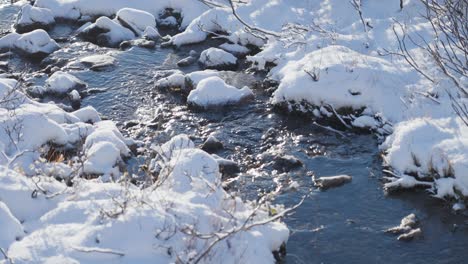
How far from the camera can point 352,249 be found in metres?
8.08

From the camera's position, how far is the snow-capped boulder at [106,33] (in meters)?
15.8

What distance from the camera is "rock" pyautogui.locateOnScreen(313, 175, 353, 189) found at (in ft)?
31.3

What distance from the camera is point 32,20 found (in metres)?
16.8

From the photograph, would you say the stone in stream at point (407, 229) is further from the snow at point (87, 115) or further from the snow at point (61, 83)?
the snow at point (61, 83)

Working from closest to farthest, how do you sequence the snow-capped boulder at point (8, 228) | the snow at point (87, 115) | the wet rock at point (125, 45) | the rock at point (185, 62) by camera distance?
the snow-capped boulder at point (8, 228) → the snow at point (87, 115) → the rock at point (185, 62) → the wet rock at point (125, 45)

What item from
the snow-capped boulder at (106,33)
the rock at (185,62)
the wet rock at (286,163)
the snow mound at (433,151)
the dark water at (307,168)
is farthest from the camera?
the snow-capped boulder at (106,33)

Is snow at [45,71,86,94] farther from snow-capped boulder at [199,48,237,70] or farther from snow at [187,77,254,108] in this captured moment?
snow-capped boulder at [199,48,237,70]

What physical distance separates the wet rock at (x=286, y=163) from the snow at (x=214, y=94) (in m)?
2.51

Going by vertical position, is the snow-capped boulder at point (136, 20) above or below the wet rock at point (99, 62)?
above

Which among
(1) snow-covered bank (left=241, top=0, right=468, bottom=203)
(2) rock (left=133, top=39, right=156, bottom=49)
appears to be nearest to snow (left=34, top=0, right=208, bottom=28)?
(2) rock (left=133, top=39, right=156, bottom=49)

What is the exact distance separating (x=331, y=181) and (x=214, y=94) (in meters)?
3.72

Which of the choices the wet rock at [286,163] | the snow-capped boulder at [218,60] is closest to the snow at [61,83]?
the snow-capped boulder at [218,60]

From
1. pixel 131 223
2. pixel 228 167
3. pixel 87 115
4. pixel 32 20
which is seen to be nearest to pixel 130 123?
pixel 87 115

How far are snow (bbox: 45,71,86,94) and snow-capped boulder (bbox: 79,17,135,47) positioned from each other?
2724 mm
